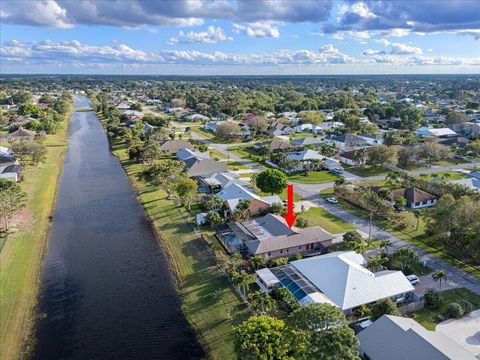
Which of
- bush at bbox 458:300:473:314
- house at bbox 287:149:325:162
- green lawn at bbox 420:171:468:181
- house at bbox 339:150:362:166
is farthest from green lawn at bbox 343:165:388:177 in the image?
bush at bbox 458:300:473:314

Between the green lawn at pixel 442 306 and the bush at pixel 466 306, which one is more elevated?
the bush at pixel 466 306

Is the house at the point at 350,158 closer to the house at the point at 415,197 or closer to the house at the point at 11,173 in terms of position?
the house at the point at 415,197

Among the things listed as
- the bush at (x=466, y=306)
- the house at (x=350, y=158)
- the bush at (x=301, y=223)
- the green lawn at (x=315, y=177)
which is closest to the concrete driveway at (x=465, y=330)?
the bush at (x=466, y=306)

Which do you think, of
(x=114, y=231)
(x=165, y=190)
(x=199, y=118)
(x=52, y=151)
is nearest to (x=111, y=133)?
(x=52, y=151)

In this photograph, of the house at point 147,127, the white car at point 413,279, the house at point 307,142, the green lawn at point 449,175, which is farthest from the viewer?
the house at point 147,127

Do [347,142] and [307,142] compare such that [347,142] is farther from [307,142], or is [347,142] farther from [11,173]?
[11,173]

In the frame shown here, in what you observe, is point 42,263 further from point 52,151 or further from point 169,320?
point 52,151

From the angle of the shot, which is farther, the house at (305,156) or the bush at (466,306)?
the house at (305,156)
